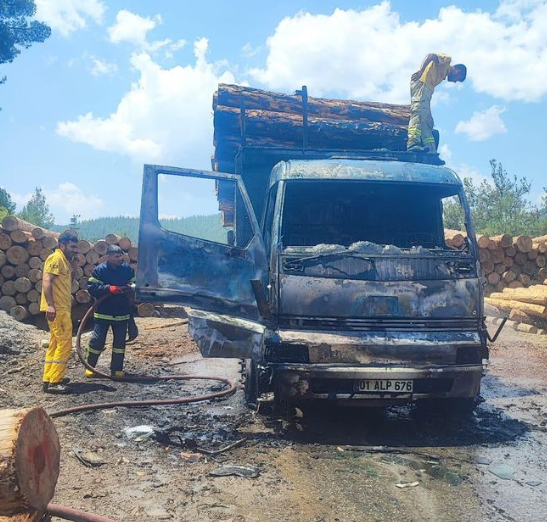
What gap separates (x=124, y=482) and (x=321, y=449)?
1.56 m

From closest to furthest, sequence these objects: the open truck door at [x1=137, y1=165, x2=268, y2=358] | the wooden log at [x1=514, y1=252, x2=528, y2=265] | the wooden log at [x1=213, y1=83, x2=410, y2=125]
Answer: the open truck door at [x1=137, y1=165, x2=268, y2=358]
the wooden log at [x1=213, y1=83, x2=410, y2=125]
the wooden log at [x1=514, y1=252, x2=528, y2=265]

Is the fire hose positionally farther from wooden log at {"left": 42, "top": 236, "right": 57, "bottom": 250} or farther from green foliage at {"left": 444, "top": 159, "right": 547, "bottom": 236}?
green foliage at {"left": 444, "top": 159, "right": 547, "bottom": 236}

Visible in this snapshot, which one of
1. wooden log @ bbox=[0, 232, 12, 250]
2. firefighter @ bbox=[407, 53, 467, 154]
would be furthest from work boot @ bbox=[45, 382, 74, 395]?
wooden log @ bbox=[0, 232, 12, 250]

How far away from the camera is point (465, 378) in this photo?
171 inches

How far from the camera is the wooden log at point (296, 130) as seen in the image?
6602 millimetres

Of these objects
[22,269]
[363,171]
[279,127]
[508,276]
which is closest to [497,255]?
[508,276]

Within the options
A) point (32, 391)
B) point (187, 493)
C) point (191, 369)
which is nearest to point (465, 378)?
point (187, 493)

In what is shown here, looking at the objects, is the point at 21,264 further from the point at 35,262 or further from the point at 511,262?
the point at 511,262

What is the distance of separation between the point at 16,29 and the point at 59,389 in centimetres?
1793

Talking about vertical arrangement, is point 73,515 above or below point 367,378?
below

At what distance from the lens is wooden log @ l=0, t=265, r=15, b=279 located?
10289 millimetres

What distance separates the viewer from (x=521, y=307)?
1099 centimetres

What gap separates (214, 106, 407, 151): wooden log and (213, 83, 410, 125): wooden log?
177mm

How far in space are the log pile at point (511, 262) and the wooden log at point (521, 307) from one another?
766mm
